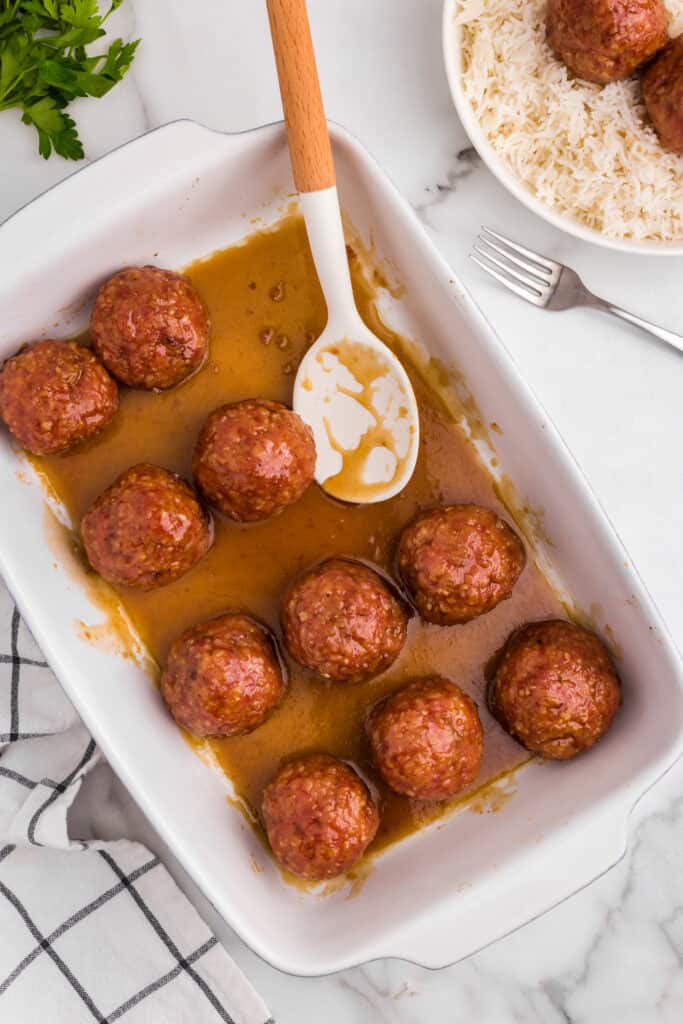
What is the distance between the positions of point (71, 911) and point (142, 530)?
110 centimetres

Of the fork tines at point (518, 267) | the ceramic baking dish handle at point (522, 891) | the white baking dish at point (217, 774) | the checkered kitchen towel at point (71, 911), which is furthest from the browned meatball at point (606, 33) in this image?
the checkered kitchen towel at point (71, 911)

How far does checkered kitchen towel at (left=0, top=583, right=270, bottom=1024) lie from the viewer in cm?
251

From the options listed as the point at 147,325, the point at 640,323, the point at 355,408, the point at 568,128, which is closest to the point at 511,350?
the point at 640,323

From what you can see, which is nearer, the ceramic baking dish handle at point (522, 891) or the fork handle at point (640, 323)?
the ceramic baking dish handle at point (522, 891)

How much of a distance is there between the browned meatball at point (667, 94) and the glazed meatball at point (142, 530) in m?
1.49

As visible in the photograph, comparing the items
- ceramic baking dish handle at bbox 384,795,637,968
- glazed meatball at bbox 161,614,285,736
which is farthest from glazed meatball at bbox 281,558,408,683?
ceramic baking dish handle at bbox 384,795,637,968

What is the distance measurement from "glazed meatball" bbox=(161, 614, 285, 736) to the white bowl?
4.20 ft

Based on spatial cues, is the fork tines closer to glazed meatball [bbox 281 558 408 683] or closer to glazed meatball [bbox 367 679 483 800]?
glazed meatball [bbox 281 558 408 683]

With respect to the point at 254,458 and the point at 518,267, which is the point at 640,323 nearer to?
the point at 518,267

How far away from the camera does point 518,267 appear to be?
2.56 meters

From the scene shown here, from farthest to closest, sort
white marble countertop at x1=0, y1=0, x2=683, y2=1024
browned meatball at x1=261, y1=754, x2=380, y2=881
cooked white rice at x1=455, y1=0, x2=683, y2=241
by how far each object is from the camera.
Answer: white marble countertop at x1=0, y1=0, x2=683, y2=1024, cooked white rice at x1=455, y1=0, x2=683, y2=241, browned meatball at x1=261, y1=754, x2=380, y2=881

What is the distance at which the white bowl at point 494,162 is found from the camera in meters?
2.43

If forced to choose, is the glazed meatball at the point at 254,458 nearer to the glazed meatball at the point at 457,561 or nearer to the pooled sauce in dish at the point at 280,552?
the pooled sauce in dish at the point at 280,552

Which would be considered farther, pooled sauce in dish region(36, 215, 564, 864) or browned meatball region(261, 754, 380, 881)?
pooled sauce in dish region(36, 215, 564, 864)
